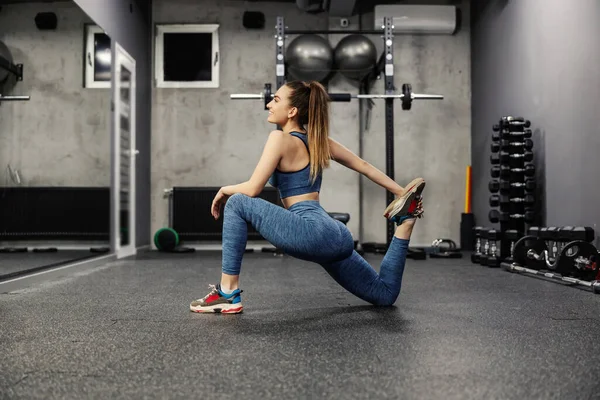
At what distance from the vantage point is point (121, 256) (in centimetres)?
527

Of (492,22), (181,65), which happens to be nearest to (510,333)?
(492,22)

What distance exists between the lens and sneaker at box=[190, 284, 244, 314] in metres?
2.16

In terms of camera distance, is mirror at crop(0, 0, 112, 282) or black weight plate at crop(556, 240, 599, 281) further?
mirror at crop(0, 0, 112, 282)

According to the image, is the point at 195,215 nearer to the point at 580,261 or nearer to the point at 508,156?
the point at 508,156

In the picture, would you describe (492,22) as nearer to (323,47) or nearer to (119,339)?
(323,47)

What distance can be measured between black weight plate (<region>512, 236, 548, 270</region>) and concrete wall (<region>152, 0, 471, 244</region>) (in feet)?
7.83

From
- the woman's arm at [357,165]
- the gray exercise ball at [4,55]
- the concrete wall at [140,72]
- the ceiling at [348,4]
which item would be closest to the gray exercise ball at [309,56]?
the ceiling at [348,4]


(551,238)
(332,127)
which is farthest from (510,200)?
(332,127)

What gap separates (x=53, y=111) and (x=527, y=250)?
336 centimetres

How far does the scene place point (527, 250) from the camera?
3803mm

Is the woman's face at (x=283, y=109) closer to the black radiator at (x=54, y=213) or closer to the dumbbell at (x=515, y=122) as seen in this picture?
the black radiator at (x=54, y=213)

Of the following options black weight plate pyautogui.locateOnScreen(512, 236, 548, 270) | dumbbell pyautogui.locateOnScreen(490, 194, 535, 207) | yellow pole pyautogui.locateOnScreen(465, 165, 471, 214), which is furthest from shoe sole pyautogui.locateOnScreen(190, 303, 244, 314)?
yellow pole pyautogui.locateOnScreen(465, 165, 471, 214)

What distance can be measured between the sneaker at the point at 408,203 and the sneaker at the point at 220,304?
66 centimetres

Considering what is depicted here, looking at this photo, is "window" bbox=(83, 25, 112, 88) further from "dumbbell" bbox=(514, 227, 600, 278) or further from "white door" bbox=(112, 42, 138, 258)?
"dumbbell" bbox=(514, 227, 600, 278)
